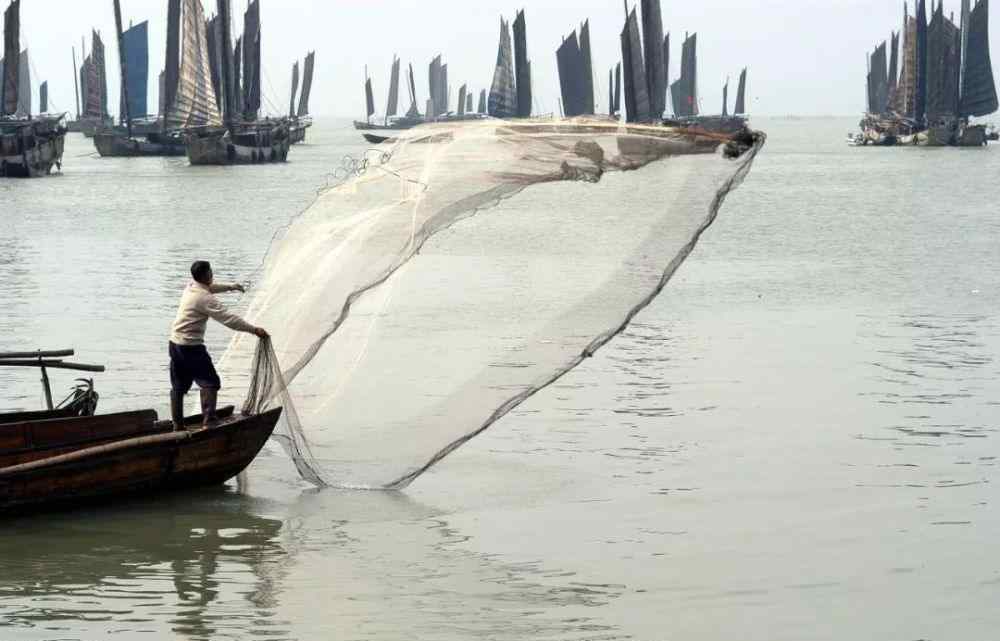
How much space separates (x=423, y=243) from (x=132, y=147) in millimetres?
84086

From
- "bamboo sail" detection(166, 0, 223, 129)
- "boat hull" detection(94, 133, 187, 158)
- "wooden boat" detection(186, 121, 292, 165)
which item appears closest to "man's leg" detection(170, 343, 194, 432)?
"bamboo sail" detection(166, 0, 223, 129)

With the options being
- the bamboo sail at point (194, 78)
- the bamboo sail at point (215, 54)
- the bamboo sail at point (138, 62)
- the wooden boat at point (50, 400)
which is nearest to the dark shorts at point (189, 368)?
the wooden boat at point (50, 400)

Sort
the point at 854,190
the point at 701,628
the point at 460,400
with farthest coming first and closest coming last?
1. the point at 854,190
2. the point at 460,400
3. the point at 701,628

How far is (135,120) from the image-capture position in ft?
390

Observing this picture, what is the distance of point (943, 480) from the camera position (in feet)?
42.3

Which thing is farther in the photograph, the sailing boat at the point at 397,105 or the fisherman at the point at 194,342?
the sailing boat at the point at 397,105

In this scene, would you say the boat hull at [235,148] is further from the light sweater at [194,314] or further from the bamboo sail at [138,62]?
the light sweater at [194,314]

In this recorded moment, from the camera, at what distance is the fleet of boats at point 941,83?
9106 cm

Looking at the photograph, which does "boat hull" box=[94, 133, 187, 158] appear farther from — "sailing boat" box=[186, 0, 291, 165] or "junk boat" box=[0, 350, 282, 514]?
"junk boat" box=[0, 350, 282, 514]

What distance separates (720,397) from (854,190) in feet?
147

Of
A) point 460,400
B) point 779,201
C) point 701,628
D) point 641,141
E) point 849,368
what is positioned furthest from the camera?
point 779,201

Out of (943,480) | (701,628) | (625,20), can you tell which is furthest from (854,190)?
(701,628)

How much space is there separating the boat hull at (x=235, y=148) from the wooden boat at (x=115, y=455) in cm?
6686

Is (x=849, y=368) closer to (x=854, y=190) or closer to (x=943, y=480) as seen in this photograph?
(x=943, y=480)
